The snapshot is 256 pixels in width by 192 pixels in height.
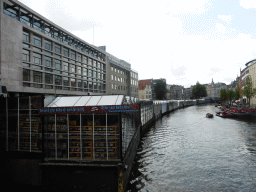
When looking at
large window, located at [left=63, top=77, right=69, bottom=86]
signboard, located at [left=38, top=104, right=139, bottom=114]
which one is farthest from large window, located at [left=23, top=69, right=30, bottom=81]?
signboard, located at [left=38, top=104, right=139, bottom=114]

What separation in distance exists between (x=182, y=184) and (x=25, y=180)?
989 centimetres

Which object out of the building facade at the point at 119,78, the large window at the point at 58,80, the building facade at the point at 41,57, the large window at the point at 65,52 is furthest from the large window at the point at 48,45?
the building facade at the point at 119,78

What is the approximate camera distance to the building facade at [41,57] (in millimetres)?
31484

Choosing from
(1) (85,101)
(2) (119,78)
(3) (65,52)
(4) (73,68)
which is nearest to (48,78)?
(3) (65,52)

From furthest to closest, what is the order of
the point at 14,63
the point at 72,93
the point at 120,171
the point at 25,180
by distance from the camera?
the point at 72,93
the point at 14,63
the point at 25,180
the point at 120,171

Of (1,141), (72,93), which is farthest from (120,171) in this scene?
(72,93)

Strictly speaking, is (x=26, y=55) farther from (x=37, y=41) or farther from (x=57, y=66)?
(x=57, y=66)

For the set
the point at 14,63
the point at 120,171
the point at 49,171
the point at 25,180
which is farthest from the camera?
the point at 14,63

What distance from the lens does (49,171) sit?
1091 centimetres

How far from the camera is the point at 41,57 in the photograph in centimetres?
3909

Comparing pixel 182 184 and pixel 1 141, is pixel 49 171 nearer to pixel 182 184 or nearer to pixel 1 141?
pixel 1 141

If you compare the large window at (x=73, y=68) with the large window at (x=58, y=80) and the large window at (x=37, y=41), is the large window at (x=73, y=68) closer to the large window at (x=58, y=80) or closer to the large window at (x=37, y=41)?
the large window at (x=58, y=80)

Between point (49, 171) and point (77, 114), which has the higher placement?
point (77, 114)

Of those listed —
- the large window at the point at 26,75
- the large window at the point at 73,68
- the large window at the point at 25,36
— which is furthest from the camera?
the large window at the point at 73,68
